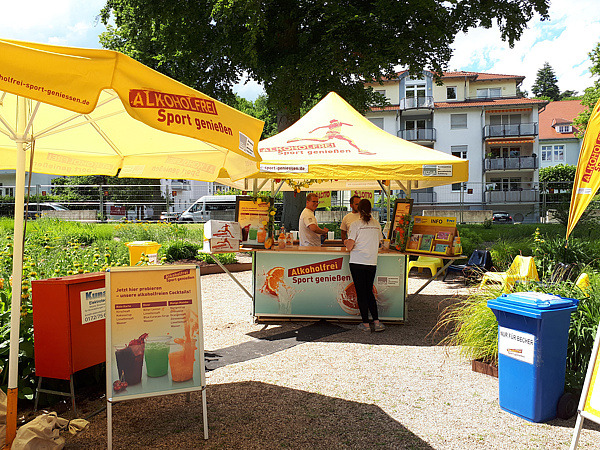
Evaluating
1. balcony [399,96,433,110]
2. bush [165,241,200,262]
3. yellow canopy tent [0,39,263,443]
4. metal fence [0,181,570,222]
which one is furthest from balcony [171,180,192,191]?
balcony [399,96,433,110]

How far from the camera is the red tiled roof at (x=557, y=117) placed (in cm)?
5347

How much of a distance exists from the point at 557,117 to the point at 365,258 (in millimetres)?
59065

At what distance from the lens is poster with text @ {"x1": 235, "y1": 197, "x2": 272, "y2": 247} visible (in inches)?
305

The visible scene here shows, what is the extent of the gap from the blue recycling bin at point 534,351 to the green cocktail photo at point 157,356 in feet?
9.34

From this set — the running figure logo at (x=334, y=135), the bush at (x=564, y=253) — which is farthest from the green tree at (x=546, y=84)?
the running figure logo at (x=334, y=135)

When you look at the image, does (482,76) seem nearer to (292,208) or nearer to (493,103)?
(493,103)

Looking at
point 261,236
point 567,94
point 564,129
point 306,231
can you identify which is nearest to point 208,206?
point 306,231

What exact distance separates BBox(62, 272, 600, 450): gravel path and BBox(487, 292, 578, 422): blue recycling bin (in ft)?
0.54

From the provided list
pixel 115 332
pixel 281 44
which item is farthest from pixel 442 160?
pixel 281 44

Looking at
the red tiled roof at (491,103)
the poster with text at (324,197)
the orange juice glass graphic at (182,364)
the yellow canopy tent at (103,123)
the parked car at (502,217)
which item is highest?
the red tiled roof at (491,103)

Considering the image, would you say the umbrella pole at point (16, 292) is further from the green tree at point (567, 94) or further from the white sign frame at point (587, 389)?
the green tree at point (567, 94)

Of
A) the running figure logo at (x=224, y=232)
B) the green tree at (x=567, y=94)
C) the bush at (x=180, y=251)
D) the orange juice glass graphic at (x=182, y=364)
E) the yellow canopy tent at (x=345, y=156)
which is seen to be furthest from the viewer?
the green tree at (x=567, y=94)

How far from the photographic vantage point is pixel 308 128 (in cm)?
878

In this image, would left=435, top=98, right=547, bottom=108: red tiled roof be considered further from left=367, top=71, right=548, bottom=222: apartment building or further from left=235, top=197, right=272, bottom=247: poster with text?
left=235, top=197, right=272, bottom=247: poster with text
